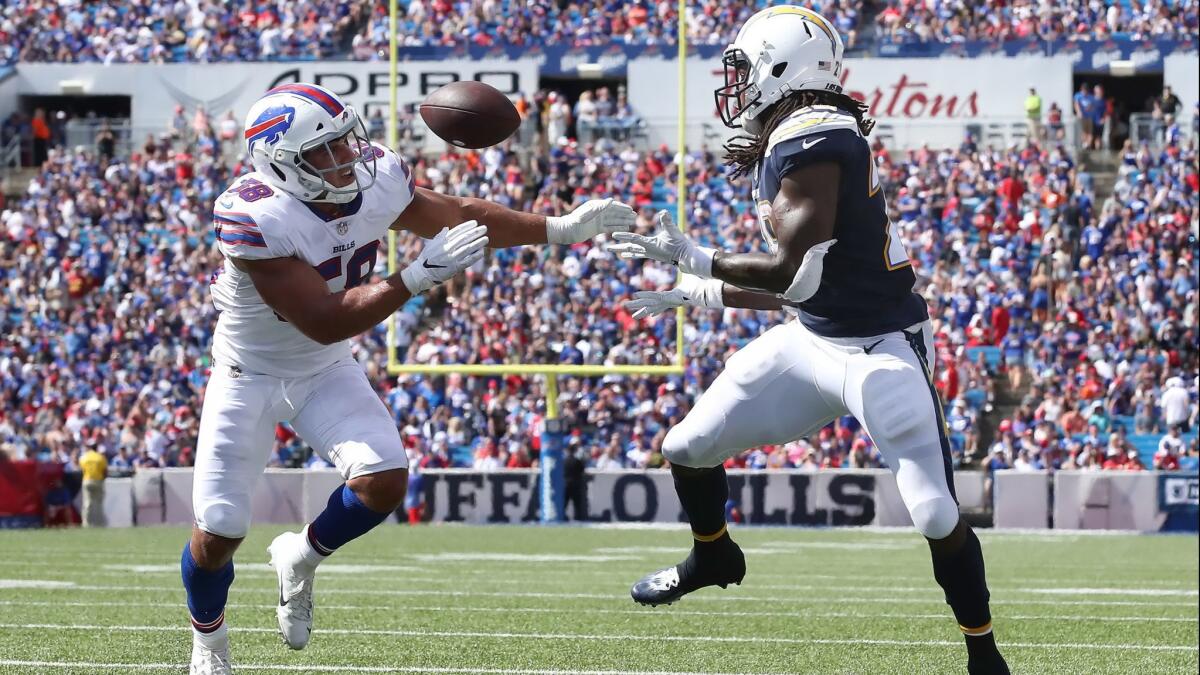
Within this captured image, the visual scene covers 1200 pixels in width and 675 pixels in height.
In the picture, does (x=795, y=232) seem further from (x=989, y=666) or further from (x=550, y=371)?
(x=550, y=371)

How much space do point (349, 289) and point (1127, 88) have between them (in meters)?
20.5

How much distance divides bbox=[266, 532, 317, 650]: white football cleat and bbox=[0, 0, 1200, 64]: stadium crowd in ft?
60.8

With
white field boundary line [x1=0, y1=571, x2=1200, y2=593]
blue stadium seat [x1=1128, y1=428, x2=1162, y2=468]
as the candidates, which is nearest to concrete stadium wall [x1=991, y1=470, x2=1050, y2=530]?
blue stadium seat [x1=1128, y1=428, x2=1162, y2=468]

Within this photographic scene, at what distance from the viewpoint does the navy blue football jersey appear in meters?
4.73

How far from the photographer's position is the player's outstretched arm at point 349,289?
486 cm

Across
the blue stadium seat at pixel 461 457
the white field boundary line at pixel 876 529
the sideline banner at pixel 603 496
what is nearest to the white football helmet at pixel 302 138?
the white field boundary line at pixel 876 529

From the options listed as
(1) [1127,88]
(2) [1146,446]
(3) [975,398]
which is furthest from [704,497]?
(1) [1127,88]

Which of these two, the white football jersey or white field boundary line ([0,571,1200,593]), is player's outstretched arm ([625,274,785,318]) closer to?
the white football jersey

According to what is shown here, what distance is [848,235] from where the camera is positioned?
4.85 meters

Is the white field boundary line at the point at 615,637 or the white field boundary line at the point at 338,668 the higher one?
the white field boundary line at the point at 338,668

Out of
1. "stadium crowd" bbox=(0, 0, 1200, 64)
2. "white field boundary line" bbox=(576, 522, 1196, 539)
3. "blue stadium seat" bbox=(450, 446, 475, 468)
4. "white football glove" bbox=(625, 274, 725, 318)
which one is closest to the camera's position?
"white football glove" bbox=(625, 274, 725, 318)

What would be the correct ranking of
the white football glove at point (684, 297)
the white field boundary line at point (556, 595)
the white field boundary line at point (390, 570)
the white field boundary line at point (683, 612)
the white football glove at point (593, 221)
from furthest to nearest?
the white field boundary line at point (390, 570) < the white field boundary line at point (556, 595) < the white field boundary line at point (683, 612) < the white football glove at point (593, 221) < the white football glove at point (684, 297)

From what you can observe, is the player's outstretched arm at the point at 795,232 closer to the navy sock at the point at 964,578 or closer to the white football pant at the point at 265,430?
the navy sock at the point at 964,578

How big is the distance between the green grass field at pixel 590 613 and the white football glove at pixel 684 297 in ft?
3.88
